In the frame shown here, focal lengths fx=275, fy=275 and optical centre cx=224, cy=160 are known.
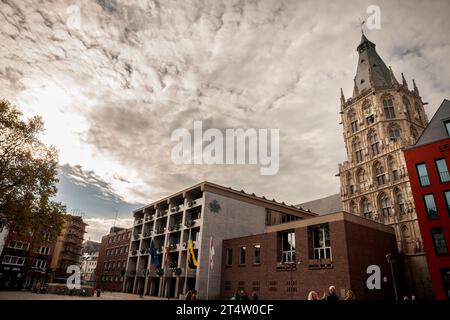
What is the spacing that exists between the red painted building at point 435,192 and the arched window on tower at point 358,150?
2547 centimetres

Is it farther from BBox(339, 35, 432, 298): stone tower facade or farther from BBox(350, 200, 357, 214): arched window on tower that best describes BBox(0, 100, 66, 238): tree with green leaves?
BBox(350, 200, 357, 214): arched window on tower

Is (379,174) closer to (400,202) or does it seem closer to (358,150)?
(400,202)

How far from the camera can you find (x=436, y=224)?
27141 mm

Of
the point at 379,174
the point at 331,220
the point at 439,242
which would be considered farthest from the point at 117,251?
the point at 439,242

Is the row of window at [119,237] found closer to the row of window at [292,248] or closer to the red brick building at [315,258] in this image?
the row of window at [292,248]

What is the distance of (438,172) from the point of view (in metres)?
28.0

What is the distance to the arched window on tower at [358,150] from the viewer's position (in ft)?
184

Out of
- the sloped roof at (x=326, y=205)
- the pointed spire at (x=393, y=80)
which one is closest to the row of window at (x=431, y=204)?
the sloped roof at (x=326, y=205)

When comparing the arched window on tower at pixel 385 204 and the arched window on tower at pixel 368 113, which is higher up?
the arched window on tower at pixel 368 113

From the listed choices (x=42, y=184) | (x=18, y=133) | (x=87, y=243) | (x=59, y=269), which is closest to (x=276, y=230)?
(x=42, y=184)

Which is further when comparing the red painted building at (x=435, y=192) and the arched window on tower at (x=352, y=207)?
the arched window on tower at (x=352, y=207)

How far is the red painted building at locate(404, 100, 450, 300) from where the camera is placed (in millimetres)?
25938

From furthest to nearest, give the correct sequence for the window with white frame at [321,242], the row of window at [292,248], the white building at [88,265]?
the white building at [88,265], the row of window at [292,248], the window with white frame at [321,242]
